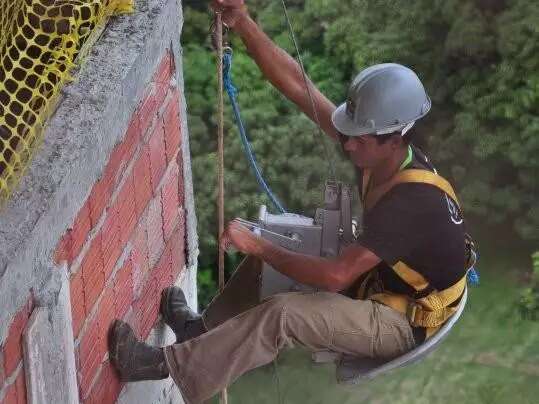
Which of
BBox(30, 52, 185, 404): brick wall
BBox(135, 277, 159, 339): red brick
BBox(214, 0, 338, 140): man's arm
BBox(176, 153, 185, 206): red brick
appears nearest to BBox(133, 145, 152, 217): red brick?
BBox(30, 52, 185, 404): brick wall

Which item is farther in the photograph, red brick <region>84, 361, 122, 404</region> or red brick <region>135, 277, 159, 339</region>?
red brick <region>135, 277, 159, 339</region>

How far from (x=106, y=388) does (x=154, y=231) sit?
31.8 inches

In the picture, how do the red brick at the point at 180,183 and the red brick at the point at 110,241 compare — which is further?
the red brick at the point at 180,183

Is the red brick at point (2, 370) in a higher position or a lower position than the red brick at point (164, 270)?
higher

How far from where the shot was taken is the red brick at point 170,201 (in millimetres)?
4850

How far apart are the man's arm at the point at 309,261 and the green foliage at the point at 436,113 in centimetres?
553

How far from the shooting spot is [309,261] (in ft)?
13.5

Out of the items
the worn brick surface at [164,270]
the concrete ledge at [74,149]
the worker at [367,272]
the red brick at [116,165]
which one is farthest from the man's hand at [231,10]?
the worn brick surface at [164,270]

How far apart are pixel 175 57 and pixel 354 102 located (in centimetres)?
100

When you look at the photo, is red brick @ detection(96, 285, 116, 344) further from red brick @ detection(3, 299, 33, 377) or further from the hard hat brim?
→ the hard hat brim

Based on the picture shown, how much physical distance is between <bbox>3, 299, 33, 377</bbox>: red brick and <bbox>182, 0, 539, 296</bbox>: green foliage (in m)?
6.51

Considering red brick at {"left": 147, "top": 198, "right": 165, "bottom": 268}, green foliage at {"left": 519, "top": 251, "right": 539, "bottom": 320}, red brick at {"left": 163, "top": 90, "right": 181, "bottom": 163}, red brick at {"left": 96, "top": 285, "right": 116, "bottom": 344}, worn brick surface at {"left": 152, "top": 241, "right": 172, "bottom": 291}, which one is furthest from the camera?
green foliage at {"left": 519, "top": 251, "right": 539, "bottom": 320}

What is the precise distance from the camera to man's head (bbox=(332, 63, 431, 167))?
4188 millimetres

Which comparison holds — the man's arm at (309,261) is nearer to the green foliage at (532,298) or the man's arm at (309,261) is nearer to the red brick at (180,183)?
the red brick at (180,183)
